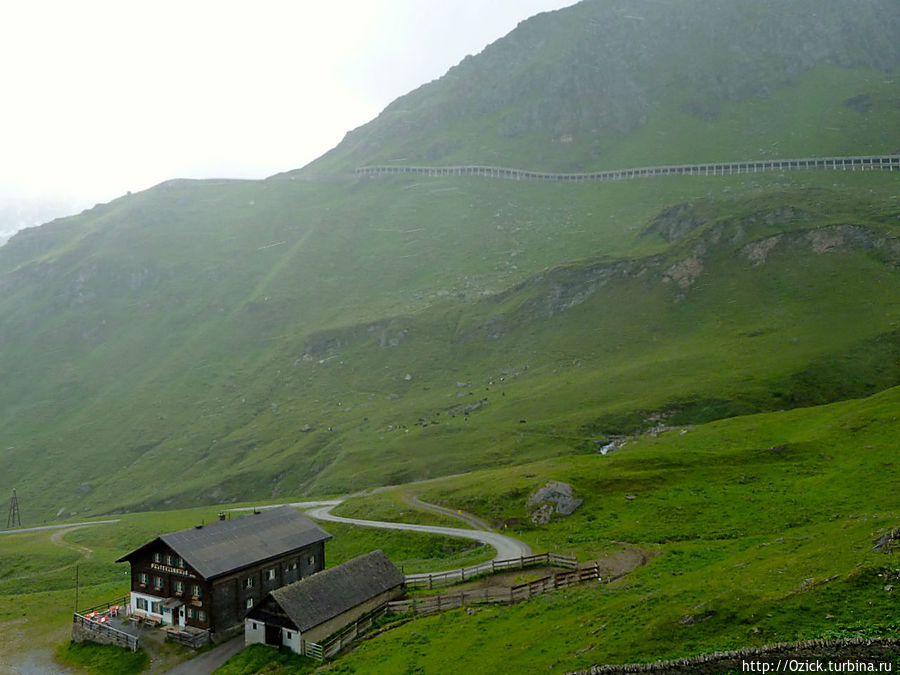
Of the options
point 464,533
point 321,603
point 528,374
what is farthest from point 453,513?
point 528,374

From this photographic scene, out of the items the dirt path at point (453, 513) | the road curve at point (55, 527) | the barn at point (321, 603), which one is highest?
the barn at point (321, 603)

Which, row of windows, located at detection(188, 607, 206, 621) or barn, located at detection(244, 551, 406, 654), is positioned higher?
barn, located at detection(244, 551, 406, 654)

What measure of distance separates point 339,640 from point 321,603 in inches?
141

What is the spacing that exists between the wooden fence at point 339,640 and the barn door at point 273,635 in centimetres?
273

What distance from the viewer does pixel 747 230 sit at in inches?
6462

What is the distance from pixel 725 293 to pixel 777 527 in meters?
105

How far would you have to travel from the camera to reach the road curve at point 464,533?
62.7 m

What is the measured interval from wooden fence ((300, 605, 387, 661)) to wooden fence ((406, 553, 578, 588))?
17.9ft

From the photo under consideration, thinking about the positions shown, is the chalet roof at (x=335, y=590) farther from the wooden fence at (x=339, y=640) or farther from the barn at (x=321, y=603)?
the wooden fence at (x=339, y=640)

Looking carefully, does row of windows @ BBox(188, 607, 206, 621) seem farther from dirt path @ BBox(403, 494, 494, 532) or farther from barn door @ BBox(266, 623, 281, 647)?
dirt path @ BBox(403, 494, 494, 532)

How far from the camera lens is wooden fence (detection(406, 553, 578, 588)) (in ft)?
179

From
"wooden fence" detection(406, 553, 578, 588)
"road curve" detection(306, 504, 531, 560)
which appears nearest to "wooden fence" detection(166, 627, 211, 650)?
"wooden fence" detection(406, 553, 578, 588)

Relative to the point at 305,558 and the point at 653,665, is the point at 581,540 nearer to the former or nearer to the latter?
the point at 305,558

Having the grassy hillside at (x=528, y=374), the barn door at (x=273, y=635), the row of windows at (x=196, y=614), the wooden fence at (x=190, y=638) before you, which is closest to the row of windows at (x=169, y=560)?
the row of windows at (x=196, y=614)
